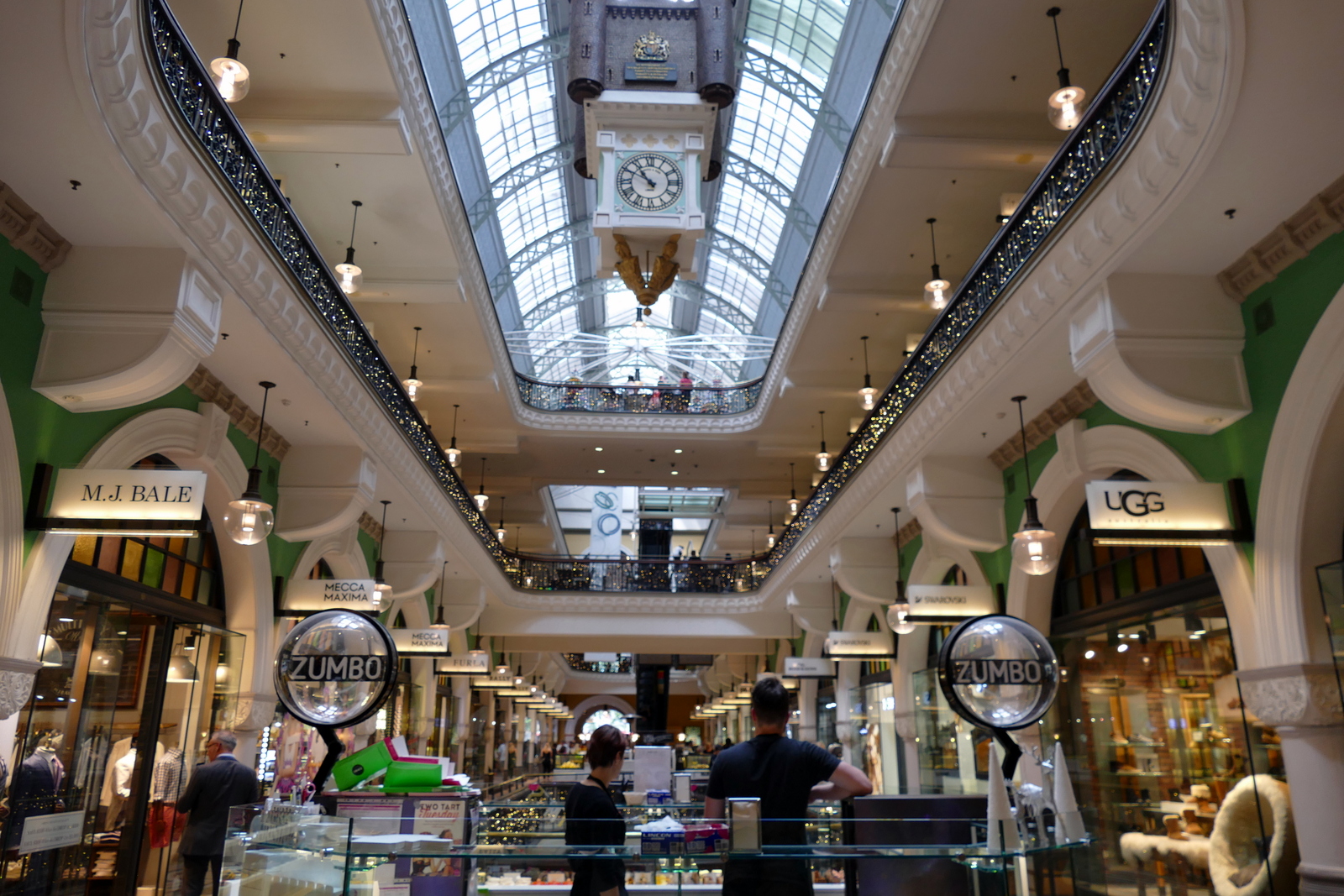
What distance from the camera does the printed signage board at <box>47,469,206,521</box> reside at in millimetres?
6469

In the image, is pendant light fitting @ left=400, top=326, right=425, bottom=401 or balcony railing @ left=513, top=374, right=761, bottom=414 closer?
pendant light fitting @ left=400, top=326, right=425, bottom=401

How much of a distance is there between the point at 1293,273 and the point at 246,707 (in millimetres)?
10386

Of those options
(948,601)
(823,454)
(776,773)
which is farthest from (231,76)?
(823,454)

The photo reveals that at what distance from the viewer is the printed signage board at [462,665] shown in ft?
57.9

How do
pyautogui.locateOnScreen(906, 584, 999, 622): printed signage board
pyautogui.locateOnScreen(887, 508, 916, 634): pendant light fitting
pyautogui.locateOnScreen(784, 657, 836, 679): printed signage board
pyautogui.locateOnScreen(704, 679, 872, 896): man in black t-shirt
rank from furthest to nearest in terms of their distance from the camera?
1. pyautogui.locateOnScreen(784, 657, 836, 679): printed signage board
2. pyautogui.locateOnScreen(887, 508, 916, 634): pendant light fitting
3. pyautogui.locateOnScreen(906, 584, 999, 622): printed signage board
4. pyautogui.locateOnScreen(704, 679, 872, 896): man in black t-shirt

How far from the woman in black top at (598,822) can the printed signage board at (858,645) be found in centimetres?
1089

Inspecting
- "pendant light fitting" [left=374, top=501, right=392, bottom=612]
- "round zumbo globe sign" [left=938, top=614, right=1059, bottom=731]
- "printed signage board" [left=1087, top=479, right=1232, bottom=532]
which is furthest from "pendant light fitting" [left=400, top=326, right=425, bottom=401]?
"round zumbo globe sign" [left=938, top=614, right=1059, bottom=731]

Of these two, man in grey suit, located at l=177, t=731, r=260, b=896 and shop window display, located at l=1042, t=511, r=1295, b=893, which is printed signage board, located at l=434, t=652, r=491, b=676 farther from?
shop window display, located at l=1042, t=511, r=1295, b=893

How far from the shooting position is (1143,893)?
8.15 meters

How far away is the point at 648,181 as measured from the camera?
1182 cm

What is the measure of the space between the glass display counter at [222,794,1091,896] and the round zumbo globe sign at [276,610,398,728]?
Answer: 401mm

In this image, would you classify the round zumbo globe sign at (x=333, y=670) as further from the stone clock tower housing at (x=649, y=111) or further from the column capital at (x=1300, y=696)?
the stone clock tower housing at (x=649, y=111)

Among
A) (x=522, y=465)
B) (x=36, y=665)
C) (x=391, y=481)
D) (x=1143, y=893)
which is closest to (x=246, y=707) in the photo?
(x=391, y=481)

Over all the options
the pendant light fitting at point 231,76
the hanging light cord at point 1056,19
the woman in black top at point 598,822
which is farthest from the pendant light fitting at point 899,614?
the pendant light fitting at point 231,76
